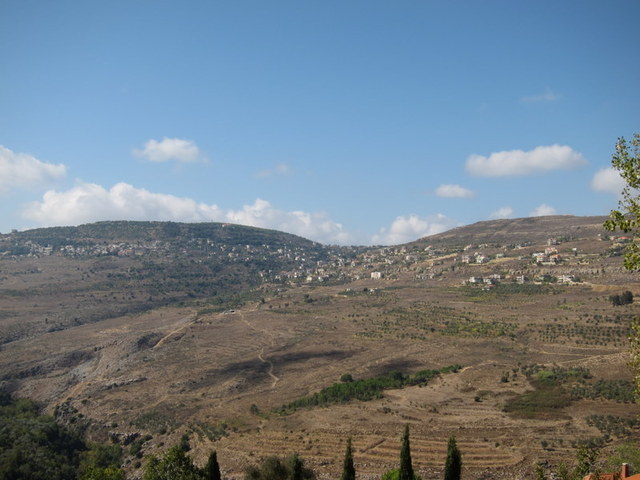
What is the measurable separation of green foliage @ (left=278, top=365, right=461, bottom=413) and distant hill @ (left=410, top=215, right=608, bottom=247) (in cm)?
9409

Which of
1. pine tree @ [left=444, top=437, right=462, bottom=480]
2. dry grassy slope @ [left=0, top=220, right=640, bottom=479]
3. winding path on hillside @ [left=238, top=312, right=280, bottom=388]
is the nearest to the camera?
pine tree @ [left=444, top=437, right=462, bottom=480]

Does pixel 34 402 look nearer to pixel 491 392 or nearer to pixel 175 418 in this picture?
pixel 175 418

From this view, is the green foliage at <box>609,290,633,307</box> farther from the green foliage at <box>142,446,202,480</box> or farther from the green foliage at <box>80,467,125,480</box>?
the green foliage at <box>80,467,125,480</box>

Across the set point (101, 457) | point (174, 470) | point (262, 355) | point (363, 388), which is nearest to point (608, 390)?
point (363, 388)

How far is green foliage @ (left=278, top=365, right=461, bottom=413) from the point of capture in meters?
39.9

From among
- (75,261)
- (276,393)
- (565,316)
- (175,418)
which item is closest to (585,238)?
(565,316)

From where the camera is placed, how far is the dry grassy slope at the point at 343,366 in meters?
30.1

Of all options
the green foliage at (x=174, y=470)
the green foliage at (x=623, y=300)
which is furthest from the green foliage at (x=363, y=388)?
the green foliage at (x=623, y=300)

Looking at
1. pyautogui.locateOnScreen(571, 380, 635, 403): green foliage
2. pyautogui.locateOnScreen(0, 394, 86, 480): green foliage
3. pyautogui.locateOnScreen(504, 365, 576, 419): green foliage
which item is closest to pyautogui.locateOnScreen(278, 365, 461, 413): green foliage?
pyautogui.locateOnScreen(504, 365, 576, 419): green foliage

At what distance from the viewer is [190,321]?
7931cm

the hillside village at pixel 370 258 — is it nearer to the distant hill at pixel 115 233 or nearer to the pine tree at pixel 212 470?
the distant hill at pixel 115 233

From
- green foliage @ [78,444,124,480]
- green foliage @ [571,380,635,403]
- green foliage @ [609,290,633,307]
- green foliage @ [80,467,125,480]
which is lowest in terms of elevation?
green foliage @ [78,444,124,480]

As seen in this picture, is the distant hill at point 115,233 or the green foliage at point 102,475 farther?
the distant hill at point 115,233

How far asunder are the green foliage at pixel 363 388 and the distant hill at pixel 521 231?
94.1m
